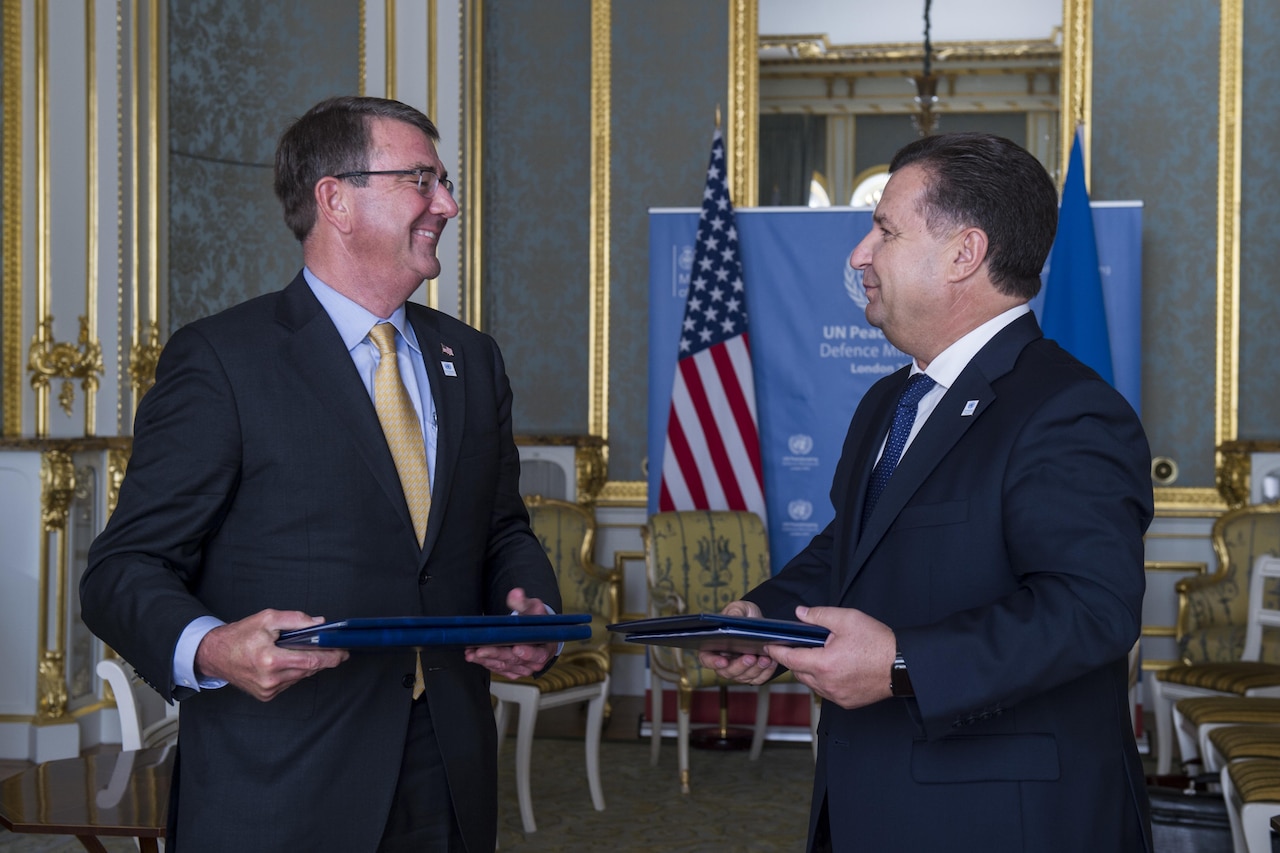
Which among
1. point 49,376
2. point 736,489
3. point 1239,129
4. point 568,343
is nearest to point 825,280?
point 736,489

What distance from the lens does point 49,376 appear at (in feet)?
16.5

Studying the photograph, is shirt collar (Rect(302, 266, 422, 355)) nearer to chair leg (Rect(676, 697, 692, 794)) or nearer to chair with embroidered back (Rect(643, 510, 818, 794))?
chair leg (Rect(676, 697, 692, 794))

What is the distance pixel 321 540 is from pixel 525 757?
2875 millimetres

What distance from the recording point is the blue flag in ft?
18.6

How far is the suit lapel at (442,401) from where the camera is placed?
6.12 ft

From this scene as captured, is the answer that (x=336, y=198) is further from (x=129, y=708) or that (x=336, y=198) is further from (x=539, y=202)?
(x=539, y=202)

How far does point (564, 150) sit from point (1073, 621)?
5.81 m

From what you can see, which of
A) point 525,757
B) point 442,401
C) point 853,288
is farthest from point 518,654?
point 853,288

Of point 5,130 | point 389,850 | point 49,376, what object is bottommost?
point 389,850

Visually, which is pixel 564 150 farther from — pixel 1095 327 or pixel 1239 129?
pixel 1239 129

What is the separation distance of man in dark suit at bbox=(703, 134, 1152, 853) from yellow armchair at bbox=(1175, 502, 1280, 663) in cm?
415

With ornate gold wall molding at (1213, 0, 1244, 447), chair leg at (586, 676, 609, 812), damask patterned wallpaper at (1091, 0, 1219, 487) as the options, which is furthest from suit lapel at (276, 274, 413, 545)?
ornate gold wall molding at (1213, 0, 1244, 447)

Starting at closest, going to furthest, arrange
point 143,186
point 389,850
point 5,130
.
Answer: point 389,850 → point 5,130 → point 143,186

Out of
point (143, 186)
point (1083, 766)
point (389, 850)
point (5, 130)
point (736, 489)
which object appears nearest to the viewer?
point (1083, 766)
